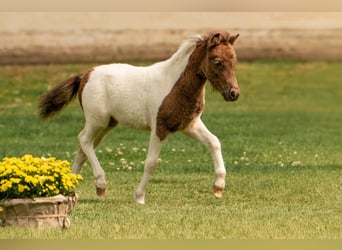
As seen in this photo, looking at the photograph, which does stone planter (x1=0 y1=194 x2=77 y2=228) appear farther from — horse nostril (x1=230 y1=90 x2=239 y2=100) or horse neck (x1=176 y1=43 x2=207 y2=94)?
horse neck (x1=176 y1=43 x2=207 y2=94)

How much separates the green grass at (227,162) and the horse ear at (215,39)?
1837mm

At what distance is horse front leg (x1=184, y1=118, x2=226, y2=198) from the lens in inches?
557

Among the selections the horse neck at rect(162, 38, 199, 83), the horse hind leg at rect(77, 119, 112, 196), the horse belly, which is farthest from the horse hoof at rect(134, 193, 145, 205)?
the horse neck at rect(162, 38, 199, 83)

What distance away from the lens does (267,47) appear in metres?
33.9

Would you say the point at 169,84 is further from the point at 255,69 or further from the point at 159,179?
the point at 255,69

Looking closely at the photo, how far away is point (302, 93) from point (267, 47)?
150 inches

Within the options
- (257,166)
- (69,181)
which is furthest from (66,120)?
(69,181)

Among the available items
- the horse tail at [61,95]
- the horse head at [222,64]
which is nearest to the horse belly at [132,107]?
the horse tail at [61,95]

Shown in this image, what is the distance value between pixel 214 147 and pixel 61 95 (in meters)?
2.20

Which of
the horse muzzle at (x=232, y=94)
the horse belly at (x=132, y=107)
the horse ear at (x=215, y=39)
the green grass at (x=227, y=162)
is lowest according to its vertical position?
the green grass at (x=227, y=162)

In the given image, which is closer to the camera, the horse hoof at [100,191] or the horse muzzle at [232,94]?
the horse muzzle at [232,94]

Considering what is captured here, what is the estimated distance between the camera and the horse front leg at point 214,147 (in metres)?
14.1

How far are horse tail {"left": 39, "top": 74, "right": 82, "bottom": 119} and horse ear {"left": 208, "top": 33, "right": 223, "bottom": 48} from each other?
2119mm

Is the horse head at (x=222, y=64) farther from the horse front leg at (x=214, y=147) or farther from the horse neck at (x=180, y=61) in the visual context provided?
the horse front leg at (x=214, y=147)
